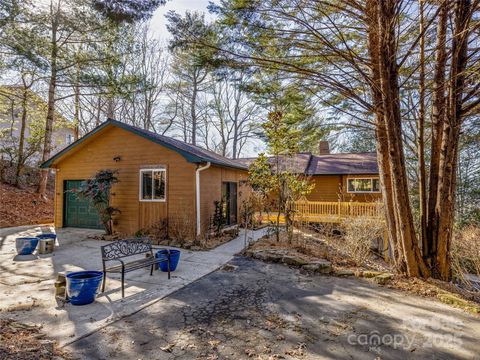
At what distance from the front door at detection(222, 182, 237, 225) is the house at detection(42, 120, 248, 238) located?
0.04m

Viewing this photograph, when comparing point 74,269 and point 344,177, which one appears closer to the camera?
point 74,269

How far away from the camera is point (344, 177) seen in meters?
15.4

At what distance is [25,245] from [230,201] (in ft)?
22.4

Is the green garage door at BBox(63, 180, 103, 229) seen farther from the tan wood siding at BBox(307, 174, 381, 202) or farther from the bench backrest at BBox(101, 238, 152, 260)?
the tan wood siding at BBox(307, 174, 381, 202)

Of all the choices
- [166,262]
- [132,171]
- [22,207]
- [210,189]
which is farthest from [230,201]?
[22,207]

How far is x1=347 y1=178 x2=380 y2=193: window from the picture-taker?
14758 mm

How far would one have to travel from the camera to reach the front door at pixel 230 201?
10664 mm

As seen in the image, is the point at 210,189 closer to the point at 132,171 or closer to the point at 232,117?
the point at 132,171

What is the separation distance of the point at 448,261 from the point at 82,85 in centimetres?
1430

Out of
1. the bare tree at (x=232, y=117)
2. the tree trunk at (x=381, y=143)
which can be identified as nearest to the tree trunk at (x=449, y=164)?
the tree trunk at (x=381, y=143)

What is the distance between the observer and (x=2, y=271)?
18.4ft

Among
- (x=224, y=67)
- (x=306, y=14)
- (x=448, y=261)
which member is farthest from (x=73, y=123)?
(x=448, y=261)

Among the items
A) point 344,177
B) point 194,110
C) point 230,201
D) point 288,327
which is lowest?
point 288,327

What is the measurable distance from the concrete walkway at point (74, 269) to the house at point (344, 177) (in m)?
9.05
